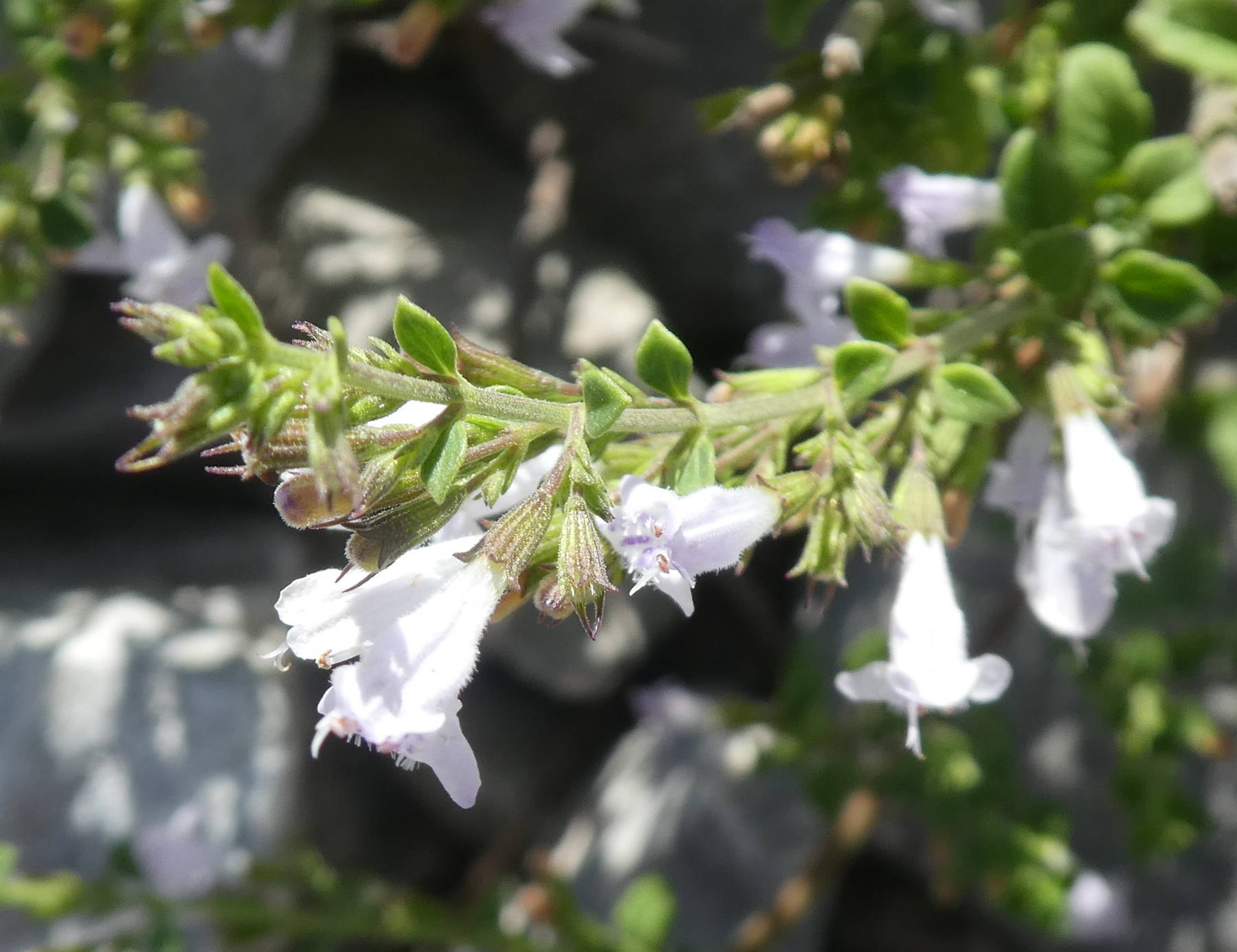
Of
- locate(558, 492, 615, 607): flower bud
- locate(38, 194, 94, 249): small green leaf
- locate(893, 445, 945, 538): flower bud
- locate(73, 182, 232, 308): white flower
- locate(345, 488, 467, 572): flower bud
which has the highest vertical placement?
locate(558, 492, 615, 607): flower bud

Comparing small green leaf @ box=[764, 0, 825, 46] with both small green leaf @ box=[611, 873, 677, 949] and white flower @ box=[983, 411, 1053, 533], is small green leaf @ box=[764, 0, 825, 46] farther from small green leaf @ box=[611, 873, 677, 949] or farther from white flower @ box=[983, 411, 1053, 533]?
small green leaf @ box=[611, 873, 677, 949]

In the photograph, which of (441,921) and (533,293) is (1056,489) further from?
(533,293)

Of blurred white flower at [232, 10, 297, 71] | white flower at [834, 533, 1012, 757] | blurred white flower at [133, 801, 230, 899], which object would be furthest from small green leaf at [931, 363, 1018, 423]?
blurred white flower at [133, 801, 230, 899]

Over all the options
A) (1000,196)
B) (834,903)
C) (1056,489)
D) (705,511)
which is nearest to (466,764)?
(705,511)

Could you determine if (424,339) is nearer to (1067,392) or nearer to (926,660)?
(926,660)

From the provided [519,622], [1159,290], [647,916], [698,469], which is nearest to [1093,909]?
[647,916]

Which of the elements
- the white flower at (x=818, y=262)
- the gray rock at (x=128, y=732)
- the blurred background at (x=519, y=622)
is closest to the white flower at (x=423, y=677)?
the white flower at (x=818, y=262)

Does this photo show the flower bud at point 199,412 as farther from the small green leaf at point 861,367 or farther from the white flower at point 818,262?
the white flower at point 818,262
